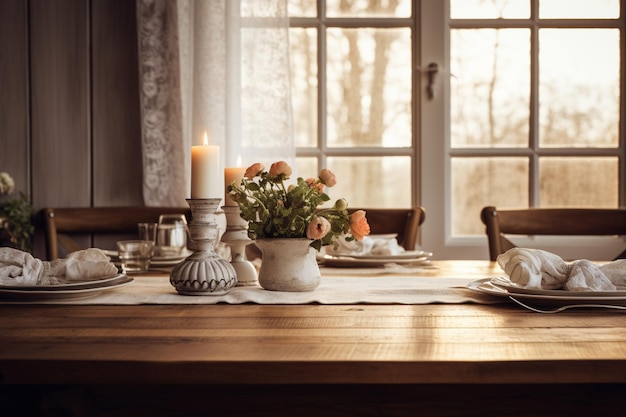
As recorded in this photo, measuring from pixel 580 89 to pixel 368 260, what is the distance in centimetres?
156

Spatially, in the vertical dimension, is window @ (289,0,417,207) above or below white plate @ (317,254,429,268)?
above

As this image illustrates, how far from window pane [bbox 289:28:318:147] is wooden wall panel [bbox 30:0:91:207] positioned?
0.80 m

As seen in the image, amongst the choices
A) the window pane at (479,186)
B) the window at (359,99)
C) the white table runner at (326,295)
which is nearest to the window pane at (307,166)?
the window at (359,99)

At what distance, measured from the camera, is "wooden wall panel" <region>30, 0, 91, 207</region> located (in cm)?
260

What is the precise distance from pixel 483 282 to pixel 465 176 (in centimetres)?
151

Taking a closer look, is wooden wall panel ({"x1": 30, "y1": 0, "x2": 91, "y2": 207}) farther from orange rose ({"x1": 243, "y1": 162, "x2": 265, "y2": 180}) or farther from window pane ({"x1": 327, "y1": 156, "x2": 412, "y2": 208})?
orange rose ({"x1": 243, "y1": 162, "x2": 265, "y2": 180})

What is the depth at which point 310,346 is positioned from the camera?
2.65 ft

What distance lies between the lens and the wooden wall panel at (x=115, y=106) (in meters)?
2.60

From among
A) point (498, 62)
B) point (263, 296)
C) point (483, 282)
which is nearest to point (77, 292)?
point (263, 296)

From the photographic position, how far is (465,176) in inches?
107

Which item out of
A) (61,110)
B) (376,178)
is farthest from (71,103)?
(376,178)

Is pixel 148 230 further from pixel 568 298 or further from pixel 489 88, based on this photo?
pixel 489 88

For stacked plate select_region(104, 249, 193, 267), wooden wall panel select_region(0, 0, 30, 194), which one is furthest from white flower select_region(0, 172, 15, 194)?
stacked plate select_region(104, 249, 193, 267)

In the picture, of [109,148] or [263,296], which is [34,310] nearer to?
[263,296]
